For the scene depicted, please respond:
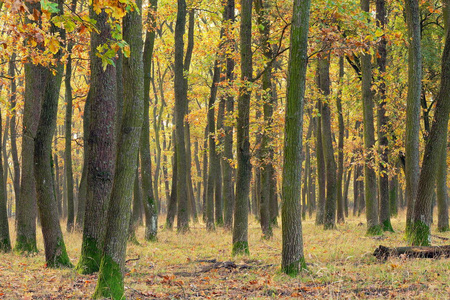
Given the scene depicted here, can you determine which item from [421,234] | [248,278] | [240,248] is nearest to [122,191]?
[248,278]

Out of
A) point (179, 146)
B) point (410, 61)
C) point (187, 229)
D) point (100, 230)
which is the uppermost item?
point (410, 61)

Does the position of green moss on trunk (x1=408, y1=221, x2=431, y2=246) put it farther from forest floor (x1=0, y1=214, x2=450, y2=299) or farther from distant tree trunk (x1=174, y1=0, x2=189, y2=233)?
distant tree trunk (x1=174, y1=0, x2=189, y2=233)

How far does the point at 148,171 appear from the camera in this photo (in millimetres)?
14992

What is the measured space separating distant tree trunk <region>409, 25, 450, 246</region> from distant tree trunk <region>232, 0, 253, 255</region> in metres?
4.43

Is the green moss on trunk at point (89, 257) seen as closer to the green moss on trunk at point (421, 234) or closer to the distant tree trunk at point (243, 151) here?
the distant tree trunk at point (243, 151)

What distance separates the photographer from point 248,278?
808 cm

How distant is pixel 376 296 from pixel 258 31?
11.5m

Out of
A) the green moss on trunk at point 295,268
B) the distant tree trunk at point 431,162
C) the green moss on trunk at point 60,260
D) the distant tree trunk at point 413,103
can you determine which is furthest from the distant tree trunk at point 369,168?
the green moss on trunk at point 60,260

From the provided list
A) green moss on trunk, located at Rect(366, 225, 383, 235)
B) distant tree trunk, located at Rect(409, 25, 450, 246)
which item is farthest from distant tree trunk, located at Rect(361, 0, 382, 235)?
distant tree trunk, located at Rect(409, 25, 450, 246)

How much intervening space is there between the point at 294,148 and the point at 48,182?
5.87m

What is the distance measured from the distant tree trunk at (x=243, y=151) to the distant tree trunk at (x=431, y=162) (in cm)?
443

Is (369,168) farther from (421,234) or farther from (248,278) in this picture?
(248,278)

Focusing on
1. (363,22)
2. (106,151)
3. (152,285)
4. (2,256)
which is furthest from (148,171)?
(363,22)

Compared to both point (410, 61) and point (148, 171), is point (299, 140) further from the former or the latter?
point (148, 171)
